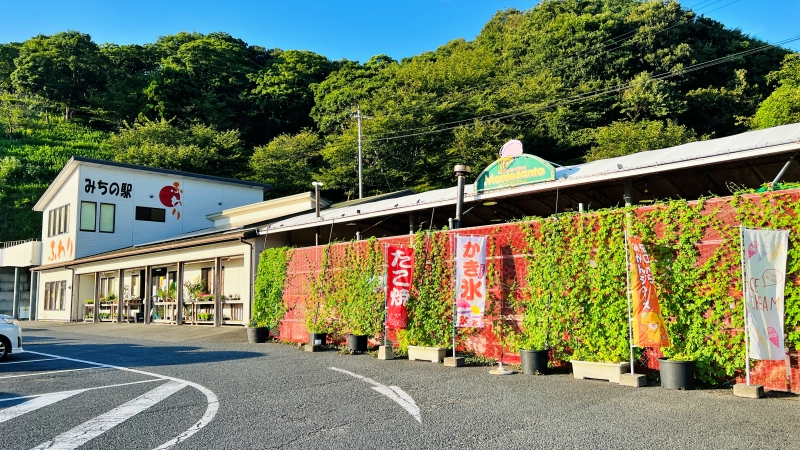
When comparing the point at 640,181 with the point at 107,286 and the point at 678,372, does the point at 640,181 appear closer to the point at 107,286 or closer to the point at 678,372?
the point at 678,372

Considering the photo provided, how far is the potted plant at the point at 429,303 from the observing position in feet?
32.7

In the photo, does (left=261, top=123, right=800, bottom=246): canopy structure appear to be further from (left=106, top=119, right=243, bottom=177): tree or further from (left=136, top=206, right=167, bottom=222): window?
(left=106, top=119, right=243, bottom=177): tree

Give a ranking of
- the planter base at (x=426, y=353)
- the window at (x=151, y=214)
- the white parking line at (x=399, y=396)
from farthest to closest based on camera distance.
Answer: the window at (x=151, y=214) < the planter base at (x=426, y=353) < the white parking line at (x=399, y=396)

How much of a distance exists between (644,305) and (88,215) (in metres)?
27.0

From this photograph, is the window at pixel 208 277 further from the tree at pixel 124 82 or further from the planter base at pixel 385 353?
the tree at pixel 124 82

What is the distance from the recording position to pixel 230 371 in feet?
29.9

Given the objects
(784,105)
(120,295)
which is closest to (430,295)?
(120,295)

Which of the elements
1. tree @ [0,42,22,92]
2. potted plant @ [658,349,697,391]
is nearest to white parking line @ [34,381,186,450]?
potted plant @ [658,349,697,391]

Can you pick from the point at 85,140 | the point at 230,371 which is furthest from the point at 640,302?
the point at 85,140

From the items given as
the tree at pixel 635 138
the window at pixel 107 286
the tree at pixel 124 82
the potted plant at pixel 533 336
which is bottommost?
the potted plant at pixel 533 336

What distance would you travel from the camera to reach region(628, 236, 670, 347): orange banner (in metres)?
6.88

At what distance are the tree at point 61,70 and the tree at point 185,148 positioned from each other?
19.7 meters

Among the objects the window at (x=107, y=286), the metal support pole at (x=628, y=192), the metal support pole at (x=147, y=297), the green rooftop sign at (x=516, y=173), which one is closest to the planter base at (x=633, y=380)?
the metal support pole at (x=628, y=192)

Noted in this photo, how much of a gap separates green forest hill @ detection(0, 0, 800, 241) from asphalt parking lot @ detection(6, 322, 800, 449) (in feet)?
81.6
